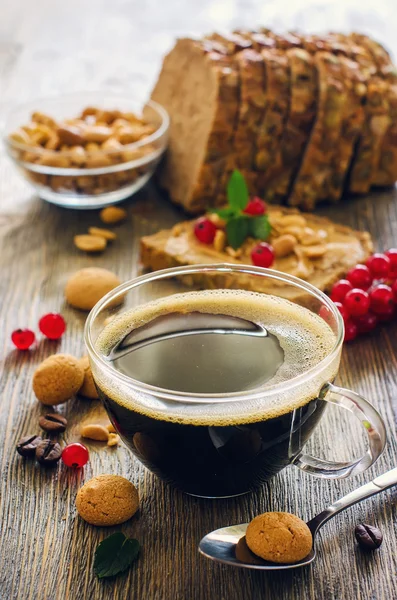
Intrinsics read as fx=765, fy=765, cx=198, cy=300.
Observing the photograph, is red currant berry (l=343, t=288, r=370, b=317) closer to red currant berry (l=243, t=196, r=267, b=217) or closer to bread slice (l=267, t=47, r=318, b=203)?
red currant berry (l=243, t=196, r=267, b=217)

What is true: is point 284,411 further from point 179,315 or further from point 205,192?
point 205,192

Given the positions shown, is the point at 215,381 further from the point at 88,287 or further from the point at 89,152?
the point at 89,152

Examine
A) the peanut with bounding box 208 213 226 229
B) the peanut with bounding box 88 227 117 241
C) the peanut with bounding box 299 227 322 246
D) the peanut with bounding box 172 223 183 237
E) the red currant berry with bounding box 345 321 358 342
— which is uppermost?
the peanut with bounding box 299 227 322 246

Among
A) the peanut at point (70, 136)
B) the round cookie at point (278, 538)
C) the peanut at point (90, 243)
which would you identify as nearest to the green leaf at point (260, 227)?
the peanut at point (90, 243)

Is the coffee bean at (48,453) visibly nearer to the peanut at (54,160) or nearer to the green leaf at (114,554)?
the green leaf at (114,554)

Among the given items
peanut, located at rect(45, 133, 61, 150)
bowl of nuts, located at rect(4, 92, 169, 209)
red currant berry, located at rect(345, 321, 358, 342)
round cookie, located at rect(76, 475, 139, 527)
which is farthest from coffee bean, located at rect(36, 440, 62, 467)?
peanut, located at rect(45, 133, 61, 150)
